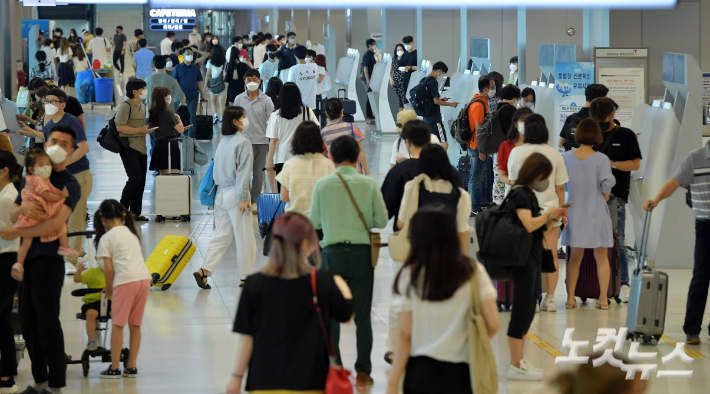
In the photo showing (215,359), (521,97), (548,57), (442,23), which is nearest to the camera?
(215,359)

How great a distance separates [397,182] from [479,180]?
5.38 metres

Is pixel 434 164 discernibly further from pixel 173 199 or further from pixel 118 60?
pixel 118 60

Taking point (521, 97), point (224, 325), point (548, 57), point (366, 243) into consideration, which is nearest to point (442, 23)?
point (548, 57)

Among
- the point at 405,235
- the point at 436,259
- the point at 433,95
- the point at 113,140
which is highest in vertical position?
the point at 433,95

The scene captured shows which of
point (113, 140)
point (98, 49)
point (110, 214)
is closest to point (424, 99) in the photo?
point (113, 140)

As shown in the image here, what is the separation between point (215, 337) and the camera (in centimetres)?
622

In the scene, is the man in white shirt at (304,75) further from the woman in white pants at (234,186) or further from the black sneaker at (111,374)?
the black sneaker at (111,374)

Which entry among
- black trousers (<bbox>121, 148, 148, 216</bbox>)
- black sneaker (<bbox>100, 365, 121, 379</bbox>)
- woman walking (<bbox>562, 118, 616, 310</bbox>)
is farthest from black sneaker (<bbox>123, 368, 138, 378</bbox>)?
black trousers (<bbox>121, 148, 148, 216</bbox>)

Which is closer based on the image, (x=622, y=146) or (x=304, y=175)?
(x=304, y=175)

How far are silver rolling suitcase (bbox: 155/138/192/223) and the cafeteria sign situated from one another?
31.7 meters

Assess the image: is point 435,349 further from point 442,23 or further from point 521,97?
point 442,23

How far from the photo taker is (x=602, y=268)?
22.2 ft

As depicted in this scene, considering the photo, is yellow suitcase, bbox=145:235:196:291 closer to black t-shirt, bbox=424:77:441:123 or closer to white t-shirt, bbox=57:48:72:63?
black t-shirt, bbox=424:77:441:123

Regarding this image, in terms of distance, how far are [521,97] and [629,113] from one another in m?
1.39
